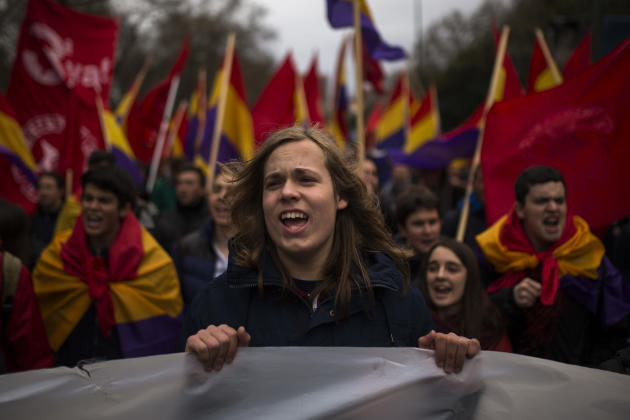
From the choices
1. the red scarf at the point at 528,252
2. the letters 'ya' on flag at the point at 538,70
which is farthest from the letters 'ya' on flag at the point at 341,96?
the red scarf at the point at 528,252

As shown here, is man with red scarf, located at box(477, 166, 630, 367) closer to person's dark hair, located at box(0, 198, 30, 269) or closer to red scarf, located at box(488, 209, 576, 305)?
red scarf, located at box(488, 209, 576, 305)

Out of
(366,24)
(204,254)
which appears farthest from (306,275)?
(366,24)

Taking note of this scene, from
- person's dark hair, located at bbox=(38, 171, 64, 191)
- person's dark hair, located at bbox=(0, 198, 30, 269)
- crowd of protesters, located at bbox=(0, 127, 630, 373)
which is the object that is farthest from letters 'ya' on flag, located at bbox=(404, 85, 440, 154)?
person's dark hair, located at bbox=(0, 198, 30, 269)

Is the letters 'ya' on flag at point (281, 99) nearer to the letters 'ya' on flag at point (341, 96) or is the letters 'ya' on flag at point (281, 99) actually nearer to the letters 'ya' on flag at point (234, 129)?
the letters 'ya' on flag at point (234, 129)

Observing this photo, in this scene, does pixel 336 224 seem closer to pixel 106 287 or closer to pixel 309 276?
pixel 309 276

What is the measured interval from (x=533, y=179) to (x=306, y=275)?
1693 millimetres

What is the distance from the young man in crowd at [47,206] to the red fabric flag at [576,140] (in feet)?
12.1

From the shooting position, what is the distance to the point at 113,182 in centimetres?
335

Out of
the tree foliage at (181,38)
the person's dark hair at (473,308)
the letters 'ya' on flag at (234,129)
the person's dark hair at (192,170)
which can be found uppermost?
the tree foliage at (181,38)

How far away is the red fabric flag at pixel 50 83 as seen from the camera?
607 cm

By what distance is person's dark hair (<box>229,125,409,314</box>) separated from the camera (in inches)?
77.8

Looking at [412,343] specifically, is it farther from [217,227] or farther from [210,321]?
[217,227]

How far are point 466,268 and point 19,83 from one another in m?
5.18

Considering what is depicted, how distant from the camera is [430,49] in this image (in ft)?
136
